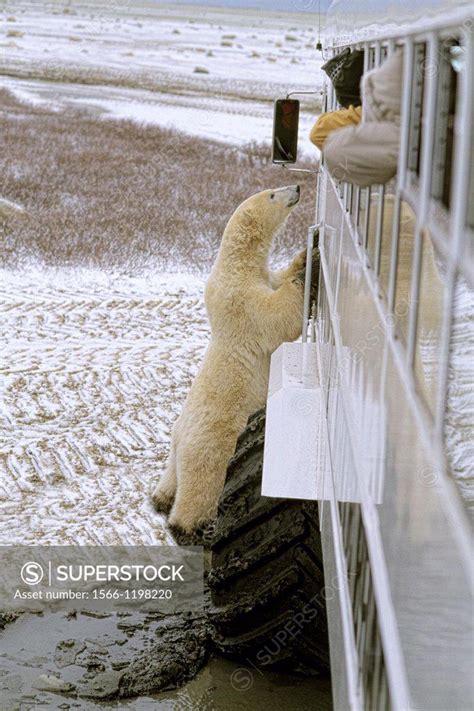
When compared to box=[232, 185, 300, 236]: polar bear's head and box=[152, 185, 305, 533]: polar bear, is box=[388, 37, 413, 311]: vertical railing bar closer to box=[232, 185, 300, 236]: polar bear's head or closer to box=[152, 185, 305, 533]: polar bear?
box=[152, 185, 305, 533]: polar bear

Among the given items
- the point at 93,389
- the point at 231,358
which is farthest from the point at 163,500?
the point at 93,389

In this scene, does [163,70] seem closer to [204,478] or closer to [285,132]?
[204,478]

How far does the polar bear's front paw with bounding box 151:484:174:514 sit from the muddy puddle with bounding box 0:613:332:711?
96 centimetres

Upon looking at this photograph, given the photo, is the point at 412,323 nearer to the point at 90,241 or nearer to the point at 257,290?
the point at 257,290

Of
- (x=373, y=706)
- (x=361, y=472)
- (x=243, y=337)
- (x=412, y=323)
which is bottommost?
(x=243, y=337)

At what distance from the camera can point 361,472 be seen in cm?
159

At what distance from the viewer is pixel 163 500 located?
4.96 metres

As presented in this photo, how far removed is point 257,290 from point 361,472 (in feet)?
10.3

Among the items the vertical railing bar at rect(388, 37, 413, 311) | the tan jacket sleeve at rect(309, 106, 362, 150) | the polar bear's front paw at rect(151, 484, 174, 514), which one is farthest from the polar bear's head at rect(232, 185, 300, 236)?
the vertical railing bar at rect(388, 37, 413, 311)

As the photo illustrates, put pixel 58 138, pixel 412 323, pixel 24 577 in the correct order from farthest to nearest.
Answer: pixel 58 138 < pixel 24 577 < pixel 412 323

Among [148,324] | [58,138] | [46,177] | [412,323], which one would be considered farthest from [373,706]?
[58,138]

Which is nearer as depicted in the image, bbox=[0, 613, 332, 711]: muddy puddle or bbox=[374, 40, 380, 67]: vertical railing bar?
bbox=[374, 40, 380, 67]: vertical railing bar

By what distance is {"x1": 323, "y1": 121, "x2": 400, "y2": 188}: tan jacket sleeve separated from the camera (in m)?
1.38

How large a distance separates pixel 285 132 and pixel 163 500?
195 cm
